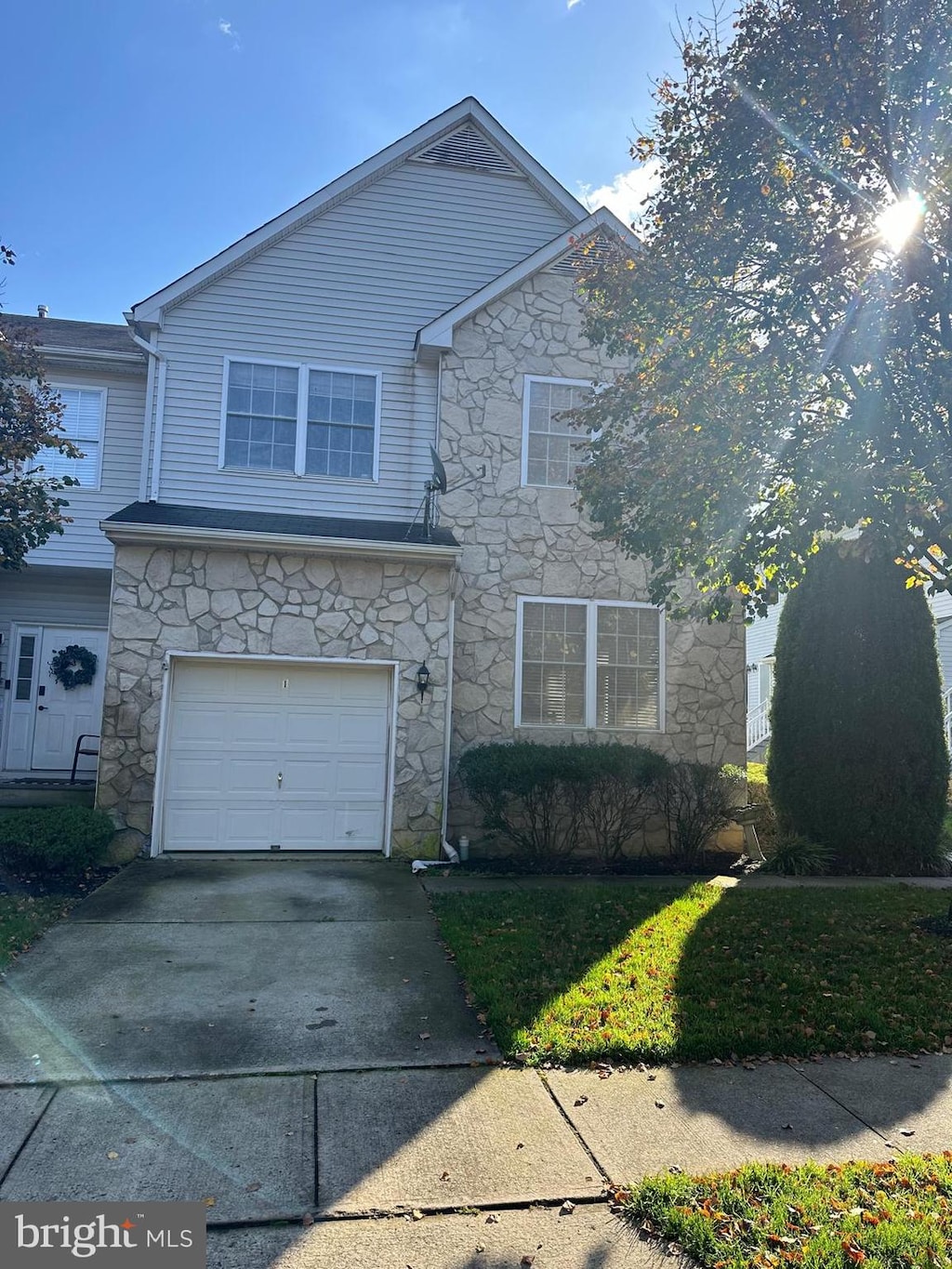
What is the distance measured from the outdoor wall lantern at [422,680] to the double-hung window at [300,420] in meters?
3.01

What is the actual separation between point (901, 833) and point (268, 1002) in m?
7.99

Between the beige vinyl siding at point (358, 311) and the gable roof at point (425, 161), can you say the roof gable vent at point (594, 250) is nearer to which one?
the beige vinyl siding at point (358, 311)

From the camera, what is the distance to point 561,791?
991 cm

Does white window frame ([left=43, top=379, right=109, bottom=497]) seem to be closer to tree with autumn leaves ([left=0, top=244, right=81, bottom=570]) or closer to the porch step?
tree with autumn leaves ([left=0, top=244, right=81, bottom=570])

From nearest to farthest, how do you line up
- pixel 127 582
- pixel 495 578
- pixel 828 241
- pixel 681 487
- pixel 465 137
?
1. pixel 828 241
2. pixel 681 487
3. pixel 127 582
4. pixel 495 578
5. pixel 465 137

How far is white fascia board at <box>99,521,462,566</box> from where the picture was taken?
31.1 feet

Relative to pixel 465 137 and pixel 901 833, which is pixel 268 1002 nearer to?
pixel 901 833

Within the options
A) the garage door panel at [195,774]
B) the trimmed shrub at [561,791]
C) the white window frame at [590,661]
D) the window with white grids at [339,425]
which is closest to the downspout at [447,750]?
the trimmed shrub at [561,791]

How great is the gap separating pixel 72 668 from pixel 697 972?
10681mm

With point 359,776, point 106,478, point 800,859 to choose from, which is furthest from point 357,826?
Answer: point 106,478

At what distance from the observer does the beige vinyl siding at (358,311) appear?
1129 cm

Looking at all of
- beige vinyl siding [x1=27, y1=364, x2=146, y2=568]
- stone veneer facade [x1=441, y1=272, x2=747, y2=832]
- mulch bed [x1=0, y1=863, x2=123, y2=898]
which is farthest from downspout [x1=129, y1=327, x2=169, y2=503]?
mulch bed [x1=0, y1=863, x2=123, y2=898]

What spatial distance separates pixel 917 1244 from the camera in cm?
298

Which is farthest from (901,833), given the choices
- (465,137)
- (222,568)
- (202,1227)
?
(465,137)
